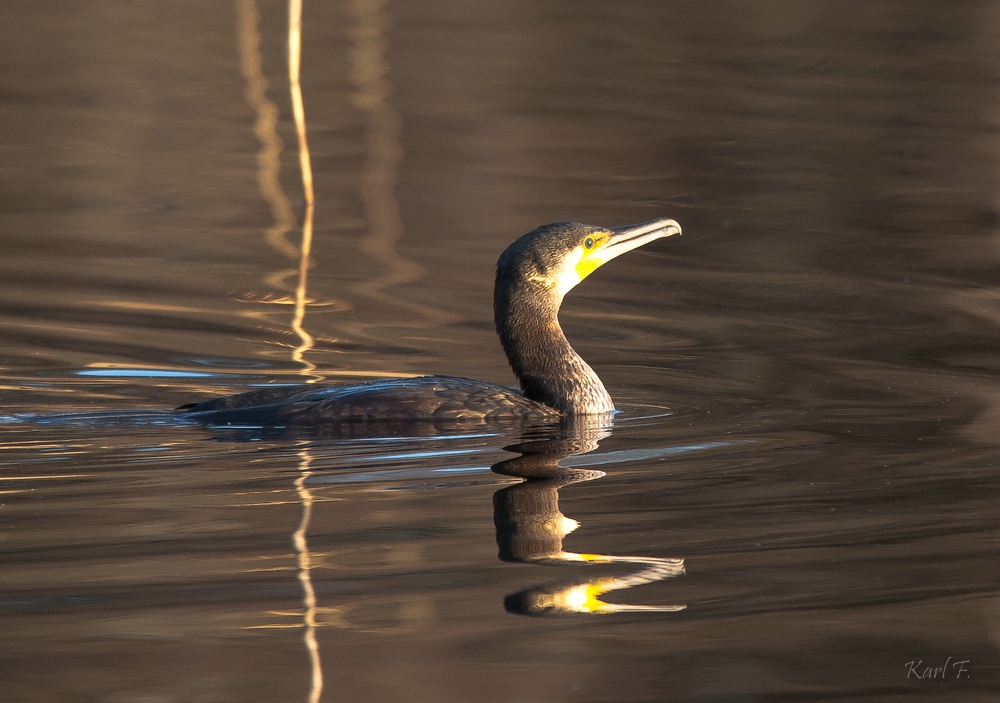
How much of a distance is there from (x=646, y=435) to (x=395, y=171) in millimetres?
7634

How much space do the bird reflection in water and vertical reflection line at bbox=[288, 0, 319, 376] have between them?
1.80 metres

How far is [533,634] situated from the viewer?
13.8 feet

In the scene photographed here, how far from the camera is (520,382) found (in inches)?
287

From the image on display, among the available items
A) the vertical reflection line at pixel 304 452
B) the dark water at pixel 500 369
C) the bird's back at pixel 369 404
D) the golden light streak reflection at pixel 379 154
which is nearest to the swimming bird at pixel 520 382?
the bird's back at pixel 369 404

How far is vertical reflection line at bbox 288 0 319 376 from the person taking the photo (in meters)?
8.62

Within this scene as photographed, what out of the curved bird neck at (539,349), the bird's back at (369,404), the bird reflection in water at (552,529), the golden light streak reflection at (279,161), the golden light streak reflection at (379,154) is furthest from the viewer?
the golden light streak reflection at (379,154)

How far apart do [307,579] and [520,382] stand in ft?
9.10

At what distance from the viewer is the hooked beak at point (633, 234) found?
7387mm

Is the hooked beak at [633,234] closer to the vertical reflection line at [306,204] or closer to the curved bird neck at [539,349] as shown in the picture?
the curved bird neck at [539,349]

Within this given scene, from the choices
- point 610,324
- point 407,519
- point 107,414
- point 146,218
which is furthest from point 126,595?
point 146,218

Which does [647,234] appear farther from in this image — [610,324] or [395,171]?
[395,171]

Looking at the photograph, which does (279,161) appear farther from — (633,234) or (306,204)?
(633,234)

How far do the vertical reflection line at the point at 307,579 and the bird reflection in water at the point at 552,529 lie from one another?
0.55 metres

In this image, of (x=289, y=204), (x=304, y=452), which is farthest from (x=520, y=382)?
(x=289, y=204)
